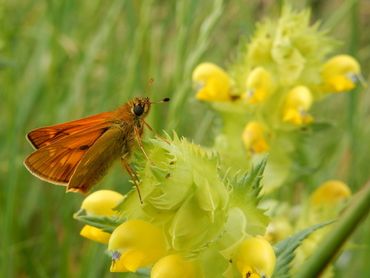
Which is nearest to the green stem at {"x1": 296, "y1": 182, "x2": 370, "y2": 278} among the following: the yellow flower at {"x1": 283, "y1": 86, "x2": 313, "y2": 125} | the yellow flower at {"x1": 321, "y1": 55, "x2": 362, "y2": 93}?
the yellow flower at {"x1": 283, "y1": 86, "x2": 313, "y2": 125}

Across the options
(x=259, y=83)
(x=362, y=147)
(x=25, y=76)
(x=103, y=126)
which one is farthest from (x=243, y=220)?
(x=25, y=76)

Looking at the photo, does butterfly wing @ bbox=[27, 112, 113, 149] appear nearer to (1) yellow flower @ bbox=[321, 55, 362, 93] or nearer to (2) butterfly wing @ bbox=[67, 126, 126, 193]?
(2) butterfly wing @ bbox=[67, 126, 126, 193]

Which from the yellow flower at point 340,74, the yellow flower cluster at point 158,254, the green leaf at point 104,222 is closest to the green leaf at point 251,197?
the yellow flower cluster at point 158,254

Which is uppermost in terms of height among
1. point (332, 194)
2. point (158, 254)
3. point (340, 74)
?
point (340, 74)

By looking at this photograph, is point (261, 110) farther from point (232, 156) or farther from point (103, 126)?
point (103, 126)

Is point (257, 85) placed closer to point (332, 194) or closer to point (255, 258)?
point (332, 194)

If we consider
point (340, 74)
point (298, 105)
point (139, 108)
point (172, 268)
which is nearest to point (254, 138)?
point (298, 105)

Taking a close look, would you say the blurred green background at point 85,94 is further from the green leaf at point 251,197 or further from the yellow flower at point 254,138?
the green leaf at point 251,197
